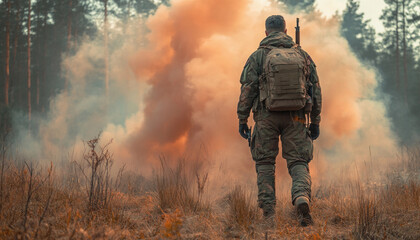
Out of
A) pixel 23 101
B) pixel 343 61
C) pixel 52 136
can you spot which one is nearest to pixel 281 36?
pixel 343 61

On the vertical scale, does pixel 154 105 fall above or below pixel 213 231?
above

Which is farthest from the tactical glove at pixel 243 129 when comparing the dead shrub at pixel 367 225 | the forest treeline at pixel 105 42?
the forest treeline at pixel 105 42

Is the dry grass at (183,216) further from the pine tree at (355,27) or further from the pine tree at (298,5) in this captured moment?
the pine tree at (355,27)

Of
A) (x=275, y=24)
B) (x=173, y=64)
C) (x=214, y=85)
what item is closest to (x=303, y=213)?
(x=275, y=24)

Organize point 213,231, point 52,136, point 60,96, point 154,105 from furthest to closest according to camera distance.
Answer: point 60,96
point 52,136
point 154,105
point 213,231

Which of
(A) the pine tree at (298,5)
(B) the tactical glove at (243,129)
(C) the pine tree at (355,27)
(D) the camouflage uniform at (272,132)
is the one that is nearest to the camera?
(D) the camouflage uniform at (272,132)

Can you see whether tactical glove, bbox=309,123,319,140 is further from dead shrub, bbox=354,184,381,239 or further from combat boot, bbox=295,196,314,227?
dead shrub, bbox=354,184,381,239

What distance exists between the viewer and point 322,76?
9844mm

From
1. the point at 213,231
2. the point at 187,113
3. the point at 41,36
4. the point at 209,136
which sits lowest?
the point at 213,231

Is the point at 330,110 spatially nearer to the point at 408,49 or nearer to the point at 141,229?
the point at 141,229

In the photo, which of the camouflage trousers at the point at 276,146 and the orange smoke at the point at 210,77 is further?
the orange smoke at the point at 210,77

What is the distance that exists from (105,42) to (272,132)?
23515 mm

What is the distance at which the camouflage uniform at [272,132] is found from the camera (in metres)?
4.17

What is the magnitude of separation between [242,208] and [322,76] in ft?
22.6
